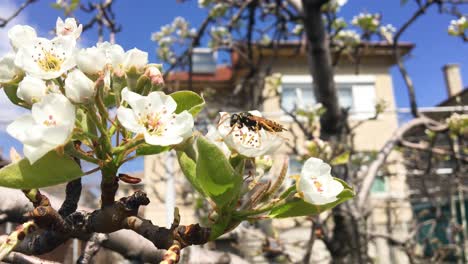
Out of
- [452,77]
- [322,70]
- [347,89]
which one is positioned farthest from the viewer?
[452,77]

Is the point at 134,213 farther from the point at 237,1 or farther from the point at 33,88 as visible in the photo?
the point at 237,1

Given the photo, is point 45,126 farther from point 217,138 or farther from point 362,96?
point 362,96

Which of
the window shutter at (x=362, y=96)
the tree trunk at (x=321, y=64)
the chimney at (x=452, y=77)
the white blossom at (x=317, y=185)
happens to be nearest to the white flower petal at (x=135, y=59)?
the white blossom at (x=317, y=185)

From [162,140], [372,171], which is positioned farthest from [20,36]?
[372,171]

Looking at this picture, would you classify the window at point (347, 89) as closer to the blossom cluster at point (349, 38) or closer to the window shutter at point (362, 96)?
the window shutter at point (362, 96)

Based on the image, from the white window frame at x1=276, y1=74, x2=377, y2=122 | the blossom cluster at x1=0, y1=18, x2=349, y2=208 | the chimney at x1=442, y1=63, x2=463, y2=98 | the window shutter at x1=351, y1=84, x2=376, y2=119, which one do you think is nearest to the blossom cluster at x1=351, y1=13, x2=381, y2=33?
the blossom cluster at x1=0, y1=18, x2=349, y2=208
